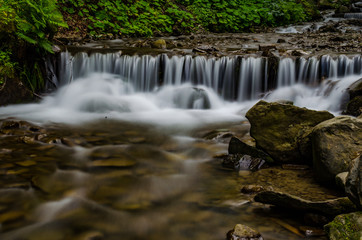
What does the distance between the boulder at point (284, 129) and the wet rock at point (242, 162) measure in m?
0.20

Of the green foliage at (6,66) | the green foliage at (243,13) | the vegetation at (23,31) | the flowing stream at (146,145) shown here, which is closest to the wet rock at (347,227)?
the flowing stream at (146,145)

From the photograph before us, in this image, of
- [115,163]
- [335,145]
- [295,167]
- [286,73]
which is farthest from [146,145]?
[286,73]

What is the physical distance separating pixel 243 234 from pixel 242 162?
1.66 metres

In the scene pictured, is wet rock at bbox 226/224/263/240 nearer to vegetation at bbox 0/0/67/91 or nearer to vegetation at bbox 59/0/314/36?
vegetation at bbox 0/0/67/91

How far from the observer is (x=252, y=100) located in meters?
8.27

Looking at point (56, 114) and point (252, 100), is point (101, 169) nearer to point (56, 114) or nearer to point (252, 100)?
point (56, 114)

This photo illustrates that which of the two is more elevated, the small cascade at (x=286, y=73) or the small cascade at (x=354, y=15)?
the small cascade at (x=354, y=15)

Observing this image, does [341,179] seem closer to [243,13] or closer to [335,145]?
[335,145]

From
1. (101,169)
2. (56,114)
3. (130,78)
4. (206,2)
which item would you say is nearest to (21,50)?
(56,114)

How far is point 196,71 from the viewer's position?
27.9ft

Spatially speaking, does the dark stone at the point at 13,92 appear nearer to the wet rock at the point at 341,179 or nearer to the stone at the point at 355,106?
the wet rock at the point at 341,179

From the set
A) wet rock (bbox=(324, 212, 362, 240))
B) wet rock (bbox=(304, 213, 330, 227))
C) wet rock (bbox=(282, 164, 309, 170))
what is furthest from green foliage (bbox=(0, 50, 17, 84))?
wet rock (bbox=(324, 212, 362, 240))

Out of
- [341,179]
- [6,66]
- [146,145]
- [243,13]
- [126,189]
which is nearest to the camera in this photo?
[341,179]

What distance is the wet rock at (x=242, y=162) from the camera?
380 cm
